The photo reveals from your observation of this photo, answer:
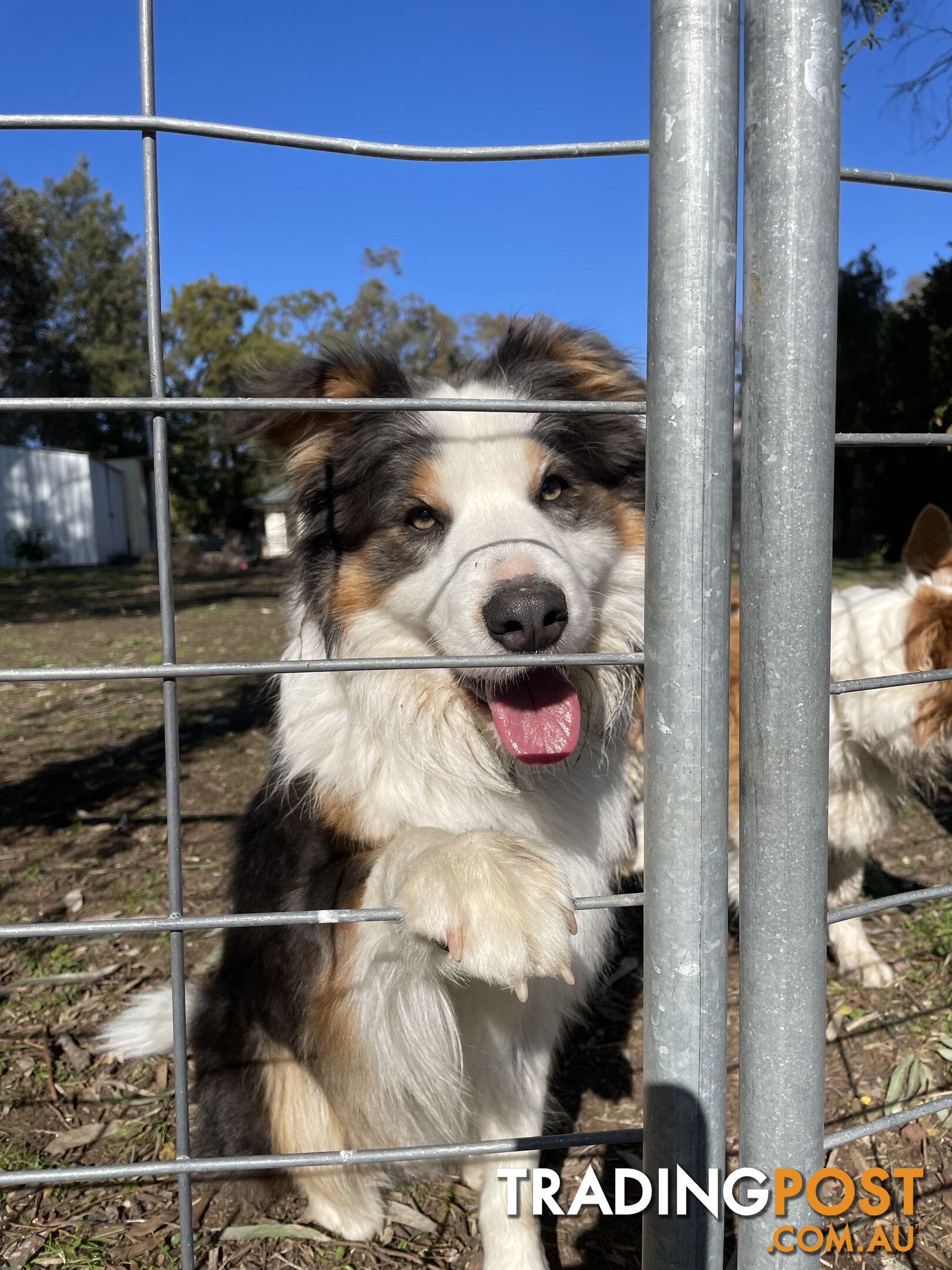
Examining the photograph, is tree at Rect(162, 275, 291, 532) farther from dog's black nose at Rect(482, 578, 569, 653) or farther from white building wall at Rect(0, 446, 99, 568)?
dog's black nose at Rect(482, 578, 569, 653)

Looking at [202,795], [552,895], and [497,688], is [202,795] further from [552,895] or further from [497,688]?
[552,895]

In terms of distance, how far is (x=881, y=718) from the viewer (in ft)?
9.39

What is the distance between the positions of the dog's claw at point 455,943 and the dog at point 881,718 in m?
1.33

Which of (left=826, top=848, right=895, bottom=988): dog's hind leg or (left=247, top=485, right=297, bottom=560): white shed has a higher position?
(left=247, top=485, right=297, bottom=560): white shed

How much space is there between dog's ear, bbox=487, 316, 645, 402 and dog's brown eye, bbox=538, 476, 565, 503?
0.92 ft

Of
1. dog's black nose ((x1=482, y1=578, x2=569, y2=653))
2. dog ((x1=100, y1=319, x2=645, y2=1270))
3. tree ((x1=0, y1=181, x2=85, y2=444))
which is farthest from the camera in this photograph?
tree ((x1=0, y1=181, x2=85, y2=444))

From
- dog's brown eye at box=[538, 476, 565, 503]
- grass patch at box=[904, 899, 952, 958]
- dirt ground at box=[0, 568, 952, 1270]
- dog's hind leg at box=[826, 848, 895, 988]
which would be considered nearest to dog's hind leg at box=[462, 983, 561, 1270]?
dirt ground at box=[0, 568, 952, 1270]

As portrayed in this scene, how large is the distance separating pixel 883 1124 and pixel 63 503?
1163 inches

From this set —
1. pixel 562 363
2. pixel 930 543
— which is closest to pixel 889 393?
pixel 930 543

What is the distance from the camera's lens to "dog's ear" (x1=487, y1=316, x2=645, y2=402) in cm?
231

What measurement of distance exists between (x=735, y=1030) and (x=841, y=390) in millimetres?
17861

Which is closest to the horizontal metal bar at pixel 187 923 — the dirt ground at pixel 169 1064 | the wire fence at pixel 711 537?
the wire fence at pixel 711 537

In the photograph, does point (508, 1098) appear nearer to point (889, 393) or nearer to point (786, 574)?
point (786, 574)

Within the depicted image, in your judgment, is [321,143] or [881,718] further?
[881,718]
